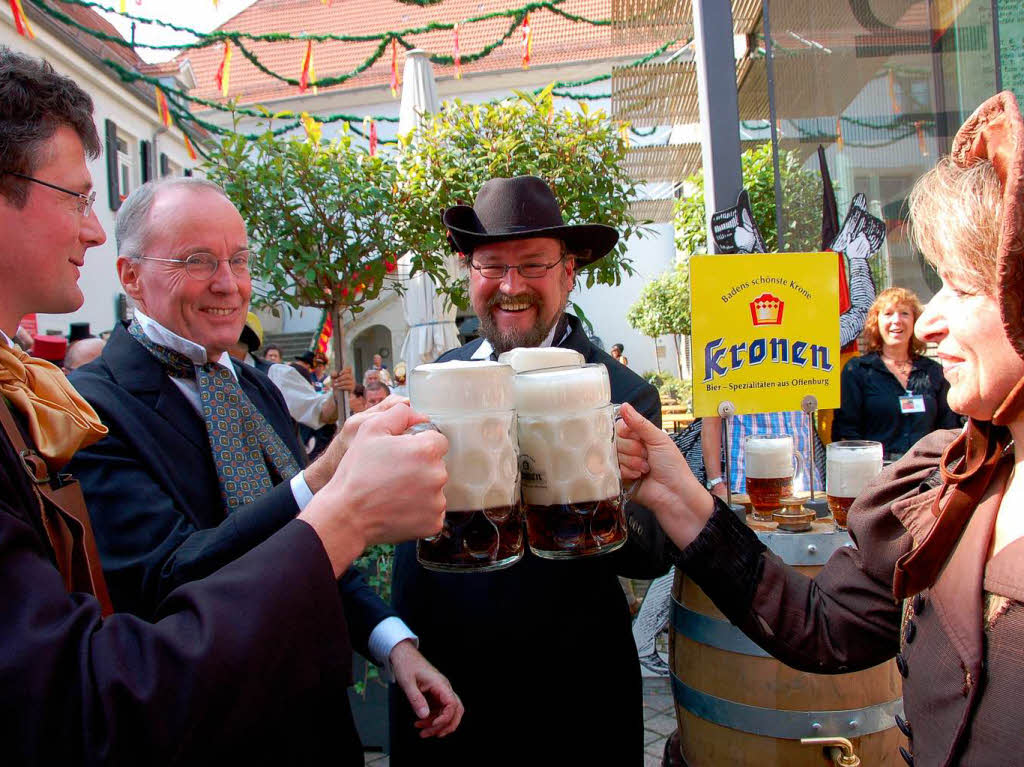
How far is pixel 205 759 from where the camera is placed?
2.64 feet

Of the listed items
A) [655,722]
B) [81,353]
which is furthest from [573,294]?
[655,722]

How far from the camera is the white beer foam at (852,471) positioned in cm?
199

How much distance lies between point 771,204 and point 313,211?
5.32m

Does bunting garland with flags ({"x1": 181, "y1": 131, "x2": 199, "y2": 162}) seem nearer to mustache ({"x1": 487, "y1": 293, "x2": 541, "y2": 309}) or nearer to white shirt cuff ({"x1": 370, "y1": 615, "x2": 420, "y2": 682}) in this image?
mustache ({"x1": 487, "y1": 293, "x2": 541, "y2": 309})

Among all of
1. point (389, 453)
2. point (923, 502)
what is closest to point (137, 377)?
point (389, 453)

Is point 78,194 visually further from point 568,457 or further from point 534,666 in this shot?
point 534,666

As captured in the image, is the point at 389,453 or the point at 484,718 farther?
the point at 484,718

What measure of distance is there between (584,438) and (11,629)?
31.3 inches

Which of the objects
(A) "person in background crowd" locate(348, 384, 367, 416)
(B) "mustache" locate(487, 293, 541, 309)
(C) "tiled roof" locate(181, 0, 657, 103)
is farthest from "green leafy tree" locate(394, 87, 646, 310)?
(C) "tiled roof" locate(181, 0, 657, 103)

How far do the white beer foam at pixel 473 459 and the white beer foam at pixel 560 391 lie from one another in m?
0.10

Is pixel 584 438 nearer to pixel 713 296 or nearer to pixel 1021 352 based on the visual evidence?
pixel 1021 352

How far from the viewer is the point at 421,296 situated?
6457 mm

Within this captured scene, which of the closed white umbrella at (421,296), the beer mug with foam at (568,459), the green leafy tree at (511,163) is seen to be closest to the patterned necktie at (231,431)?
the beer mug with foam at (568,459)

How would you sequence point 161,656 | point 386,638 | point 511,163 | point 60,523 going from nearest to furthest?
point 161,656
point 60,523
point 386,638
point 511,163
